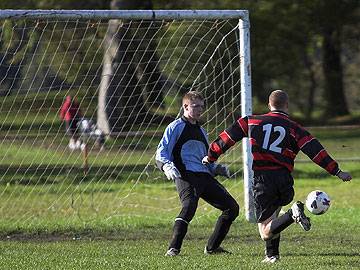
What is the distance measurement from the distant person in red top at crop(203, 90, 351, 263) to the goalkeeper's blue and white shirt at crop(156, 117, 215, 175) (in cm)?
81

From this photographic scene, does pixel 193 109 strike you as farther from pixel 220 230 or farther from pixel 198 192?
pixel 220 230

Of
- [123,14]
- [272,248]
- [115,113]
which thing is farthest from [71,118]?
[272,248]

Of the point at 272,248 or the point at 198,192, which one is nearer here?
the point at 272,248

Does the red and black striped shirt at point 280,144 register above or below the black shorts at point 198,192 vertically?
above

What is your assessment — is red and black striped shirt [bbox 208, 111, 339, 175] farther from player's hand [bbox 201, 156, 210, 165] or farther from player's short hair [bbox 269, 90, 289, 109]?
player's hand [bbox 201, 156, 210, 165]

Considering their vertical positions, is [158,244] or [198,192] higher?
[198,192]

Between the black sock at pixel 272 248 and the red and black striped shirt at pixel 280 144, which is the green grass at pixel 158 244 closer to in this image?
the black sock at pixel 272 248

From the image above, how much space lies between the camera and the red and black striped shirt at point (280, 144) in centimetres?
929

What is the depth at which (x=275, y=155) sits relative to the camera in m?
9.33

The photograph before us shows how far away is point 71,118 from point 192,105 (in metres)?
7.95

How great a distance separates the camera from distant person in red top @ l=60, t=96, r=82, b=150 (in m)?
16.9

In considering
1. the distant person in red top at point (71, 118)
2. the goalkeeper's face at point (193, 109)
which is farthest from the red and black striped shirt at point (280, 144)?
the distant person in red top at point (71, 118)

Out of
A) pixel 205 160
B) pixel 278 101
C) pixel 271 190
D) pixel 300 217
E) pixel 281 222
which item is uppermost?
pixel 278 101

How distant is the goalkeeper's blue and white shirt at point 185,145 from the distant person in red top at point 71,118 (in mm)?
6175
